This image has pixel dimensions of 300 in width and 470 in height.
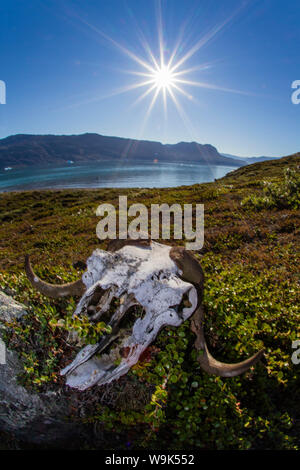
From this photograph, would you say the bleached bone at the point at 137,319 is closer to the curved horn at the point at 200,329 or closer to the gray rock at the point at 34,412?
the curved horn at the point at 200,329

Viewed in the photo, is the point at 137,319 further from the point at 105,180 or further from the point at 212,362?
the point at 105,180

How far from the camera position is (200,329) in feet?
11.7

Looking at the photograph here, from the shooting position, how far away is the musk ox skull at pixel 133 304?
3.25 metres

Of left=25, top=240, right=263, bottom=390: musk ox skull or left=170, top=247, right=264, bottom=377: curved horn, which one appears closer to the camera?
left=170, top=247, right=264, bottom=377: curved horn

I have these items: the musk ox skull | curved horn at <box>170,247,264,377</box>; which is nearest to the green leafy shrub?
curved horn at <box>170,247,264,377</box>

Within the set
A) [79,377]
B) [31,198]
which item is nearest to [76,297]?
[79,377]

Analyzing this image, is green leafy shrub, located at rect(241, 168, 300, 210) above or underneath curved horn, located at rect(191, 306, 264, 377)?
above

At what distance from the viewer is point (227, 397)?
3.33 m

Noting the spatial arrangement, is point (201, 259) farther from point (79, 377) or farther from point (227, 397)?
point (79, 377)

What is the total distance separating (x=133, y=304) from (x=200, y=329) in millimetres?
1247

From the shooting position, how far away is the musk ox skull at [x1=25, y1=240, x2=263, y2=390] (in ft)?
10.6

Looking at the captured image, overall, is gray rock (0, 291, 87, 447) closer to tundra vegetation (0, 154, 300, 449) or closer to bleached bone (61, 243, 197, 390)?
tundra vegetation (0, 154, 300, 449)

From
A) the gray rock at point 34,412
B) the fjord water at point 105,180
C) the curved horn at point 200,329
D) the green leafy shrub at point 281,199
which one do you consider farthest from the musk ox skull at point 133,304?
the fjord water at point 105,180

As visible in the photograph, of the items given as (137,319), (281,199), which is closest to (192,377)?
(137,319)
